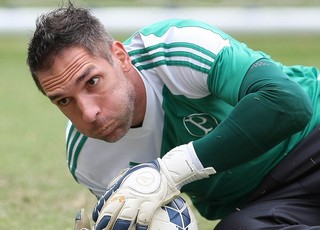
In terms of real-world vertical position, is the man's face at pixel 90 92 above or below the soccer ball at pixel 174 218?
above

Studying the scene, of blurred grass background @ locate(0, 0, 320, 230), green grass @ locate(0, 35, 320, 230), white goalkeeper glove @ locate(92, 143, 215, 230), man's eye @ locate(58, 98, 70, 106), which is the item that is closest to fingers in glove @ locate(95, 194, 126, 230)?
white goalkeeper glove @ locate(92, 143, 215, 230)

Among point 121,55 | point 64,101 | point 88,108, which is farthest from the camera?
point 121,55

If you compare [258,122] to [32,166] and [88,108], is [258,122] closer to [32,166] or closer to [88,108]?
[88,108]

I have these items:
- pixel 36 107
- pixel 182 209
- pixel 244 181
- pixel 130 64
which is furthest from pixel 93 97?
pixel 36 107

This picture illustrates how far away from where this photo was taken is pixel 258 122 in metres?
3.63

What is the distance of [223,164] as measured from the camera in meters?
3.71

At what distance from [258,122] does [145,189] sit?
56 cm

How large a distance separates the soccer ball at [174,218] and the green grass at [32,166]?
5.06 feet

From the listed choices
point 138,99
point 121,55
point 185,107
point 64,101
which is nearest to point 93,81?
point 64,101

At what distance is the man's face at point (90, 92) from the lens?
12.2ft

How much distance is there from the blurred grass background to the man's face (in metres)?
0.78

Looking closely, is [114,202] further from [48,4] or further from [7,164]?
[48,4]

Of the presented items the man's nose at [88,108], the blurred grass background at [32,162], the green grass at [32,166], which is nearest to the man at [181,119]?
the man's nose at [88,108]

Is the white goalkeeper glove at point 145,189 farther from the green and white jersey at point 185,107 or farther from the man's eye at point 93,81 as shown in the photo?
the man's eye at point 93,81
